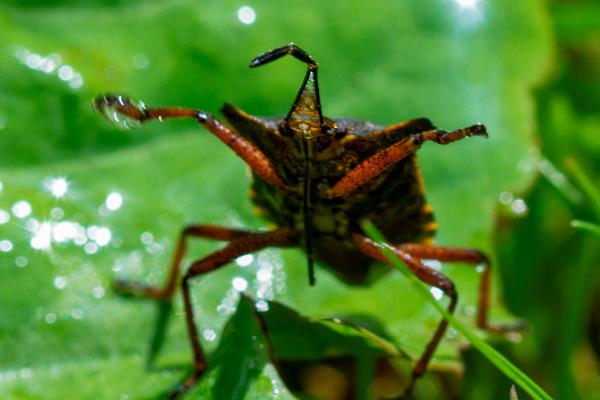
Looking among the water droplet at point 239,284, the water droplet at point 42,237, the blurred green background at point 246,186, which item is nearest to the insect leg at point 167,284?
the blurred green background at point 246,186

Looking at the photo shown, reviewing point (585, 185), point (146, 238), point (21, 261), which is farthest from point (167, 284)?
point (585, 185)

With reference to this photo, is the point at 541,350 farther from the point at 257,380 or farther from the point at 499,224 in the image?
the point at 257,380

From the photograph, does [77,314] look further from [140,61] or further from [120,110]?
[140,61]

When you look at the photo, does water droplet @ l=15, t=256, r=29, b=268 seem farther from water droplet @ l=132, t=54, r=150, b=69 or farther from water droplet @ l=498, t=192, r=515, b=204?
water droplet @ l=498, t=192, r=515, b=204

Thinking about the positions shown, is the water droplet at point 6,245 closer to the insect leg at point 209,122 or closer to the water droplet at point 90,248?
the water droplet at point 90,248

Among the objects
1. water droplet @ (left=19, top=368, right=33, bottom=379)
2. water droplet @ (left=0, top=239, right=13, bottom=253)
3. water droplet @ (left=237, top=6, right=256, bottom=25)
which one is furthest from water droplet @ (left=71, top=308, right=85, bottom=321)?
water droplet @ (left=237, top=6, right=256, bottom=25)

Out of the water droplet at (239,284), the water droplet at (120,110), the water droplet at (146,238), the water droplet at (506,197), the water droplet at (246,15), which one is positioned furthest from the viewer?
the water droplet at (246,15)
